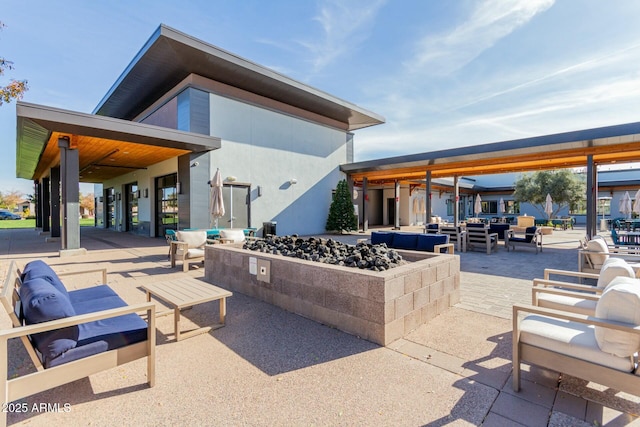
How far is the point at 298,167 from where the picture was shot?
1499 centimetres

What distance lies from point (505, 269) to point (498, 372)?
5.30 meters

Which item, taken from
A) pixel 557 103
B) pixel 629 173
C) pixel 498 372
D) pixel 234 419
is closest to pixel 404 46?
pixel 557 103

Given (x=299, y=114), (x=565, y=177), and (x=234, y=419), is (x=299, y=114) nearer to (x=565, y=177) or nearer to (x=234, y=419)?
(x=234, y=419)

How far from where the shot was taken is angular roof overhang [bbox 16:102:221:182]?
7434mm

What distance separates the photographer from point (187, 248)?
22.0 feet

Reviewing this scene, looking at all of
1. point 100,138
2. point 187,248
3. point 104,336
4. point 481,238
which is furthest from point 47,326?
point 481,238

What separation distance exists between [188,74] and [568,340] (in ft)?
43.6

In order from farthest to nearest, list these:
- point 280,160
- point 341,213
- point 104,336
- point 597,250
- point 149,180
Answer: point 341,213
point 149,180
point 280,160
point 597,250
point 104,336

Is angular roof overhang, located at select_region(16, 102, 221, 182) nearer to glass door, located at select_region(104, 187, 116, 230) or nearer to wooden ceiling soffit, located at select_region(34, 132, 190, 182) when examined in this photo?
wooden ceiling soffit, located at select_region(34, 132, 190, 182)

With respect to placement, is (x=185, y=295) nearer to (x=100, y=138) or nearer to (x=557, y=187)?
(x=100, y=138)

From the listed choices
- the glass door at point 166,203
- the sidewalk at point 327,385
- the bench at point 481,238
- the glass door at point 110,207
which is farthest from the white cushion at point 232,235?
the glass door at point 110,207

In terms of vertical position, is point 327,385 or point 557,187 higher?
point 557,187

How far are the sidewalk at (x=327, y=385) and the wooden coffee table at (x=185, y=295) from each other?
0.14m

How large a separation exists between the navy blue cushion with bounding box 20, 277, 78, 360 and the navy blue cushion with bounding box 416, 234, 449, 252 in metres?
5.65
